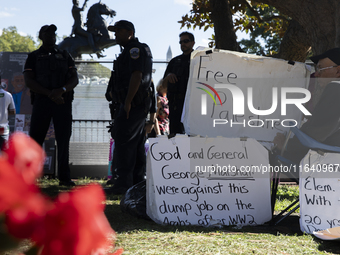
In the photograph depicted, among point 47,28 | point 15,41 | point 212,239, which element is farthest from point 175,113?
point 15,41

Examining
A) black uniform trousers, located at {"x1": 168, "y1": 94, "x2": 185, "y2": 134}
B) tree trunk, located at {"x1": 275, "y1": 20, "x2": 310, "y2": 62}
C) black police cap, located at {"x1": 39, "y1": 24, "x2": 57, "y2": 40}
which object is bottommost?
black uniform trousers, located at {"x1": 168, "y1": 94, "x2": 185, "y2": 134}

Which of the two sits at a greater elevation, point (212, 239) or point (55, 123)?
point (55, 123)

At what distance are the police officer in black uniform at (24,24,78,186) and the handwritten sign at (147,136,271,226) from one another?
1999 millimetres

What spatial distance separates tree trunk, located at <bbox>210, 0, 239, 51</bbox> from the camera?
6975 millimetres

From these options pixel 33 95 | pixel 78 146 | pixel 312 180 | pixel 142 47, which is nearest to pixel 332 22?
pixel 142 47

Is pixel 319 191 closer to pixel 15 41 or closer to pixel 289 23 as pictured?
pixel 289 23

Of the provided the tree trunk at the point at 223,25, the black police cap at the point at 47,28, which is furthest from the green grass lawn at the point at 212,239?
the tree trunk at the point at 223,25

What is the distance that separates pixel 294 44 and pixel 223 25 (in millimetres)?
1409

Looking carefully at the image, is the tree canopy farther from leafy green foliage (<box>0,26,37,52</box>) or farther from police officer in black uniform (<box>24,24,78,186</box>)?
leafy green foliage (<box>0,26,37,52</box>)

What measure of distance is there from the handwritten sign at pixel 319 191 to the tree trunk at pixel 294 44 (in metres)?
4.80

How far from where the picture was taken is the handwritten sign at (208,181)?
10.1 ft

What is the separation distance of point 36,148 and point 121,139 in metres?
3.69

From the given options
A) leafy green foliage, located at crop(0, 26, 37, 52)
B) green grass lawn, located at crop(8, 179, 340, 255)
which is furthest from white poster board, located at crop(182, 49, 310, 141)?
leafy green foliage, located at crop(0, 26, 37, 52)

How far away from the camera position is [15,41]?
64625 millimetres
